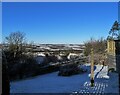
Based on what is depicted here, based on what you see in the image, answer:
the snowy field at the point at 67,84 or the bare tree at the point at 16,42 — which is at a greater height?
the bare tree at the point at 16,42

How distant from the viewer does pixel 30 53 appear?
7.23 metres

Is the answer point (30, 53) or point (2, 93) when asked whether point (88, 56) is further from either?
point (2, 93)

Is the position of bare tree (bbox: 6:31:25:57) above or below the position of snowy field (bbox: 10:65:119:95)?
above

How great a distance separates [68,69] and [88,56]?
684 millimetres

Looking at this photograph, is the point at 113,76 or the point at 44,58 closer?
the point at 113,76

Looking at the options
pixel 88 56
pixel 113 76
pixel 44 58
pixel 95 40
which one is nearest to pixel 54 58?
pixel 44 58

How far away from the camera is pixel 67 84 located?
6.09 metres

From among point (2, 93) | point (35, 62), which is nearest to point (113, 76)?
point (35, 62)

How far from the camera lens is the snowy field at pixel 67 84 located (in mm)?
5455

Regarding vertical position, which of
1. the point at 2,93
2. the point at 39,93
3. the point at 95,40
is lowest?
the point at 39,93

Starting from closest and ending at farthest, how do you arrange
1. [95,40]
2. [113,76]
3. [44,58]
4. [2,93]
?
[2,93], [113,76], [95,40], [44,58]

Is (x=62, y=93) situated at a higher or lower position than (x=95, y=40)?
lower

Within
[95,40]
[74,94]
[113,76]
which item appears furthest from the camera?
[95,40]

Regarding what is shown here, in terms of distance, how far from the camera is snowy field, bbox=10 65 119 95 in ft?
17.9
